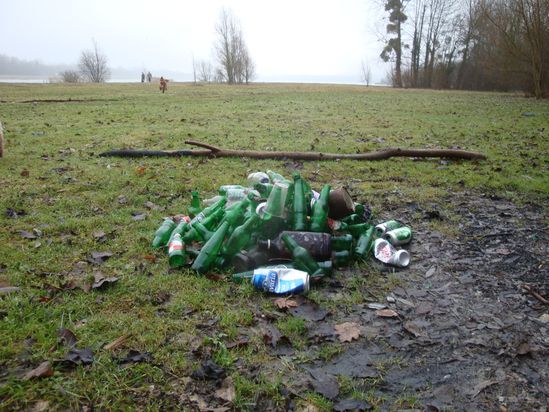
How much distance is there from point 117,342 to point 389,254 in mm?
2338

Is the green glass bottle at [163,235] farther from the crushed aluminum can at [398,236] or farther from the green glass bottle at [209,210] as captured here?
the crushed aluminum can at [398,236]

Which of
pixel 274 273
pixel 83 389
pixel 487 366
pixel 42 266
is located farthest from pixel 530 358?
pixel 42 266

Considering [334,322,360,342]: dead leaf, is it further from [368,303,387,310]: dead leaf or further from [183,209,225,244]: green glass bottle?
[183,209,225,244]: green glass bottle

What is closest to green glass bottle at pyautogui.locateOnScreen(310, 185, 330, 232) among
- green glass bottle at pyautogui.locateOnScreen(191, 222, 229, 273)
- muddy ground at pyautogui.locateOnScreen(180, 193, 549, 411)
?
muddy ground at pyautogui.locateOnScreen(180, 193, 549, 411)

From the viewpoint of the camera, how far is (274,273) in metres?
3.07

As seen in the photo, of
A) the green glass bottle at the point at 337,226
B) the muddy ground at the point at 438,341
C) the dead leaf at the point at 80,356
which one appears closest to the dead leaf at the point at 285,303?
the muddy ground at the point at 438,341

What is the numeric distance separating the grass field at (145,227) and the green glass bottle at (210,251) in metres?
0.18

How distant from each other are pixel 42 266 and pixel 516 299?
12.6ft

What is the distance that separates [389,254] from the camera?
3566 mm

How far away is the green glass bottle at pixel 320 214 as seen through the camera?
363 cm

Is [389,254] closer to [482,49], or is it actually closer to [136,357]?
[136,357]

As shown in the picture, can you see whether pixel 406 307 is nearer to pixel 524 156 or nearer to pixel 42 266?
pixel 42 266

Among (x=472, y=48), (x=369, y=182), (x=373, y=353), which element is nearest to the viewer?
(x=373, y=353)

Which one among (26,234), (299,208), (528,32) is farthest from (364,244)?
(528,32)
